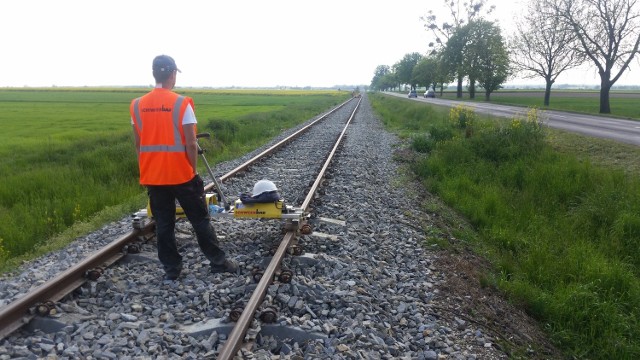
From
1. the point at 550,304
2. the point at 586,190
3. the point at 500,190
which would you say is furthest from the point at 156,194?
the point at 586,190

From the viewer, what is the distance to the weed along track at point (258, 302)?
317cm

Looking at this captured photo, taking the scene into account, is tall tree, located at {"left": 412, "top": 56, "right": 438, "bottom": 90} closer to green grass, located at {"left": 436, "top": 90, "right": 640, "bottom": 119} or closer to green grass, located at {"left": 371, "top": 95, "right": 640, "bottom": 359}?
green grass, located at {"left": 436, "top": 90, "right": 640, "bottom": 119}

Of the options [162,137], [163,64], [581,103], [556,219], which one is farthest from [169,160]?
[581,103]

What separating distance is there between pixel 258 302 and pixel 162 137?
1.63m

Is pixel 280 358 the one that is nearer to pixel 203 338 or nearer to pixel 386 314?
pixel 203 338

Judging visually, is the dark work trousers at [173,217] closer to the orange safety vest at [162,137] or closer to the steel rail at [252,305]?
the orange safety vest at [162,137]

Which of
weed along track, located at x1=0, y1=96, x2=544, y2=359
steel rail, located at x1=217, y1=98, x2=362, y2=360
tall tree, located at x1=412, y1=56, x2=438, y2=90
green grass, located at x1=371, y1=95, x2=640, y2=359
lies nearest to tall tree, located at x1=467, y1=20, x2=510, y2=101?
tall tree, located at x1=412, y1=56, x2=438, y2=90

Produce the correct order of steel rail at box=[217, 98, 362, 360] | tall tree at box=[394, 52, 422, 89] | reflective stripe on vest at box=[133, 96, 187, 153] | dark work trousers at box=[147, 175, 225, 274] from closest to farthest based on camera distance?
steel rail at box=[217, 98, 362, 360]
reflective stripe on vest at box=[133, 96, 187, 153]
dark work trousers at box=[147, 175, 225, 274]
tall tree at box=[394, 52, 422, 89]

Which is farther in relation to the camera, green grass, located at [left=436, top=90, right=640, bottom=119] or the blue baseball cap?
green grass, located at [left=436, top=90, right=640, bottom=119]

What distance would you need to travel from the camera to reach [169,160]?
3939 millimetres

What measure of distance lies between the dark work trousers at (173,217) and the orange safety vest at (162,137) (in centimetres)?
16

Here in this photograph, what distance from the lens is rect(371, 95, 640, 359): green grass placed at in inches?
167

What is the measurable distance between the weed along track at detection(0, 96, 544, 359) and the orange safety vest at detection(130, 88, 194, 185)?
3.27 feet

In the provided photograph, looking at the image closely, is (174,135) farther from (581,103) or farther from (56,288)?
(581,103)
